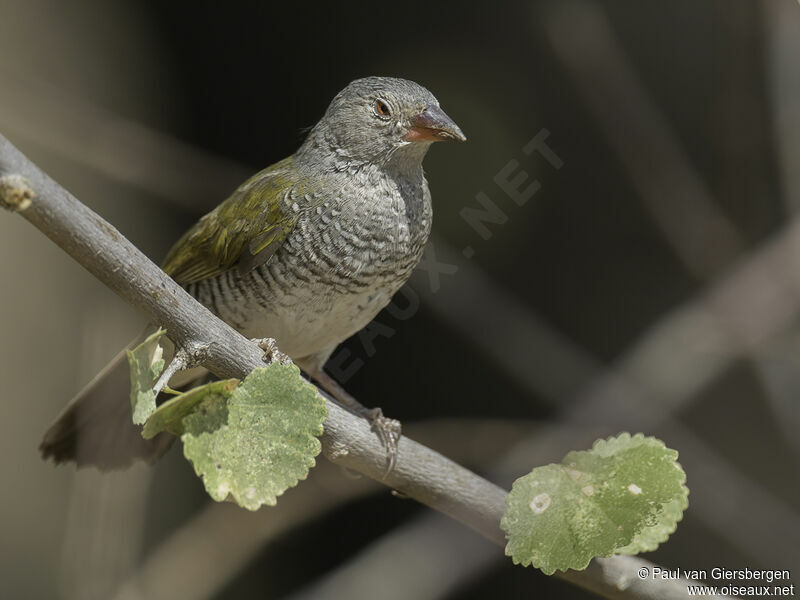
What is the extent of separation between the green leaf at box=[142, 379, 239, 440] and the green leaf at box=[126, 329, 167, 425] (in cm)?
2

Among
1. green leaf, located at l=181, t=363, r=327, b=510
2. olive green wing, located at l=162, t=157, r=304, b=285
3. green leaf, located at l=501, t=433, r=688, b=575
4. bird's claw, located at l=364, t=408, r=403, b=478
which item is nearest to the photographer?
green leaf, located at l=181, t=363, r=327, b=510

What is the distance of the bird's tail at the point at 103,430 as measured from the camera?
8.41 feet

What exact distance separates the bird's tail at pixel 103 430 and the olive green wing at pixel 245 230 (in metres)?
0.34

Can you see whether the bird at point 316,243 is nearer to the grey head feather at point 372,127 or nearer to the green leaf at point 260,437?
the grey head feather at point 372,127

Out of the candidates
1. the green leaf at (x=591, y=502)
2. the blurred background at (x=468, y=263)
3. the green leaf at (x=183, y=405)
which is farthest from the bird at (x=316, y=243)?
the green leaf at (x=183, y=405)

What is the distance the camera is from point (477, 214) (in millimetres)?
3895

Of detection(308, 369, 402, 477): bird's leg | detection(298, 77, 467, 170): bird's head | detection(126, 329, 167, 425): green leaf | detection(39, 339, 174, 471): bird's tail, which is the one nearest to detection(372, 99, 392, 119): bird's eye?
detection(298, 77, 467, 170): bird's head

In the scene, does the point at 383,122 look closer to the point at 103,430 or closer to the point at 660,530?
the point at 103,430

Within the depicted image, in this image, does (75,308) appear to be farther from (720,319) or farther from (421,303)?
(720,319)

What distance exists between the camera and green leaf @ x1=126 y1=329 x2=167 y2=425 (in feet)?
3.96

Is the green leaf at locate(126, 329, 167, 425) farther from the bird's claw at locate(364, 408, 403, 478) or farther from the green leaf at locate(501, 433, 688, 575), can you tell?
the bird's claw at locate(364, 408, 403, 478)

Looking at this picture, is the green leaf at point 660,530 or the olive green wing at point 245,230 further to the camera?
the olive green wing at point 245,230

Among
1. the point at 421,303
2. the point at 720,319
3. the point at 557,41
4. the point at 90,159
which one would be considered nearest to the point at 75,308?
the point at 90,159

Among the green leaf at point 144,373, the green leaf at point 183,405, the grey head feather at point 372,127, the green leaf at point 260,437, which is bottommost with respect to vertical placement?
the grey head feather at point 372,127
